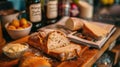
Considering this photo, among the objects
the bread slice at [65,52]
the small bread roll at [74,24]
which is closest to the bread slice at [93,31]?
the small bread roll at [74,24]

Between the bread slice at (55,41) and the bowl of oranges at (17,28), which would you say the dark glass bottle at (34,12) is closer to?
the bowl of oranges at (17,28)

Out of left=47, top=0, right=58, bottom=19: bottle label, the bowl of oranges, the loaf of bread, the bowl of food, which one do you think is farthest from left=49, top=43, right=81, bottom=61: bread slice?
left=47, top=0, right=58, bottom=19: bottle label

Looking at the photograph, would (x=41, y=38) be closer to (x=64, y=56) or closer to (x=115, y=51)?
(x=64, y=56)

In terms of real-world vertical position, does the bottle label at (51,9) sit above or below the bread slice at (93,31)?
above

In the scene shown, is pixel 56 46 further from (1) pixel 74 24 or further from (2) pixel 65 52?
(1) pixel 74 24

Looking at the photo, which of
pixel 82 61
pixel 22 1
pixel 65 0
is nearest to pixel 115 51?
pixel 82 61

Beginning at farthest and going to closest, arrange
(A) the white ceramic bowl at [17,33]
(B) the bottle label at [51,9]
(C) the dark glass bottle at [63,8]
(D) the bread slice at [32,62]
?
(C) the dark glass bottle at [63,8], (B) the bottle label at [51,9], (A) the white ceramic bowl at [17,33], (D) the bread slice at [32,62]
